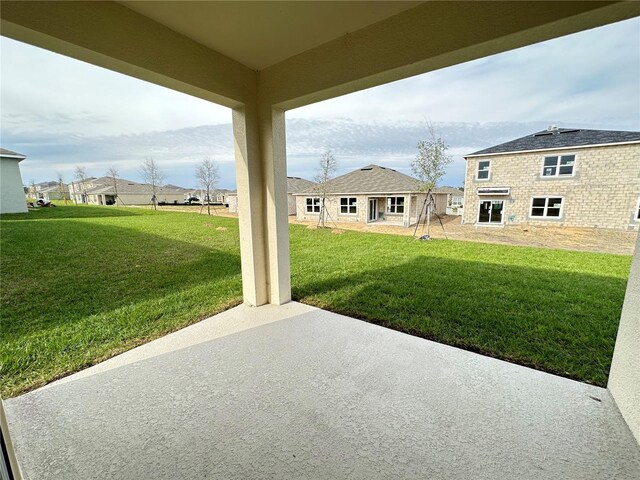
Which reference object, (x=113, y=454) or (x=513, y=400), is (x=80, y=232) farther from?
(x=513, y=400)

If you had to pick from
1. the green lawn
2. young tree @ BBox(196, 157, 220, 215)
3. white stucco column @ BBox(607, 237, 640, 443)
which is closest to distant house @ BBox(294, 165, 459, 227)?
the green lawn

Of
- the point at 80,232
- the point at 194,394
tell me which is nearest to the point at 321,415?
the point at 194,394

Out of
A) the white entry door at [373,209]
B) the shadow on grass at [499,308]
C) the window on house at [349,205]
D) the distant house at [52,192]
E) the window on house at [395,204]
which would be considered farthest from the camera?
the distant house at [52,192]

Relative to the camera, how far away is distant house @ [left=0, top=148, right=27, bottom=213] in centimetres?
1301

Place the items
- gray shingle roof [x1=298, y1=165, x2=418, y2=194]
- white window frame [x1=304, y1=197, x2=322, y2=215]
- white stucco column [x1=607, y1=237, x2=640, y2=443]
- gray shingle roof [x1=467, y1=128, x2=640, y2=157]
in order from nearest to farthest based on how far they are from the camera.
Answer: white stucco column [x1=607, y1=237, x2=640, y2=443]
gray shingle roof [x1=467, y1=128, x2=640, y2=157]
gray shingle roof [x1=298, y1=165, x2=418, y2=194]
white window frame [x1=304, y1=197, x2=322, y2=215]

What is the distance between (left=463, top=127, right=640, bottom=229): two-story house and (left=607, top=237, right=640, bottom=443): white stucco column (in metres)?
15.2

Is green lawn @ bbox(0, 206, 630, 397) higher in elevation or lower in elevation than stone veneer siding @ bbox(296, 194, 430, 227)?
lower

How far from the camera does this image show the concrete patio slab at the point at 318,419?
1348 mm

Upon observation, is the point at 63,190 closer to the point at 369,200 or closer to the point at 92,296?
the point at 369,200

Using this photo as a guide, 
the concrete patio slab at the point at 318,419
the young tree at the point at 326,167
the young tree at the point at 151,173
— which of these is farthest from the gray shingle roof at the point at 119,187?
the concrete patio slab at the point at 318,419

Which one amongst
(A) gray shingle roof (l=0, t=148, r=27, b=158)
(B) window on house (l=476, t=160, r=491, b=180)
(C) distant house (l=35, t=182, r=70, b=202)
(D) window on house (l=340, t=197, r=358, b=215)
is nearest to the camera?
(A) gray shingle roof (l=0, t=148, r=27, b=158)

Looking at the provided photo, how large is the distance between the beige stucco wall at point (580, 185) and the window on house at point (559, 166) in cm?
18

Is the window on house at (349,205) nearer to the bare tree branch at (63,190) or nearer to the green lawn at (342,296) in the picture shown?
the green lawn at (342,296)

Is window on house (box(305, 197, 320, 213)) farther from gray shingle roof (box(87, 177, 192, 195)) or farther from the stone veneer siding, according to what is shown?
gray shingle roof (box(87, 177, 192, 195))
